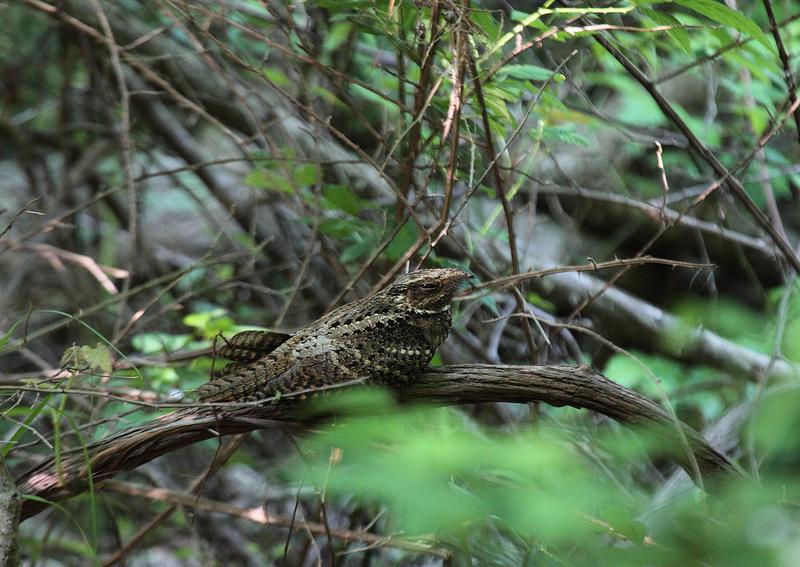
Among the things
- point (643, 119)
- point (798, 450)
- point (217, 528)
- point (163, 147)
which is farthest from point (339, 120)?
point (798, 450)

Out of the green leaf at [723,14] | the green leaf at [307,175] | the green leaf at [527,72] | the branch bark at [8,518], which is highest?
the green leaf at [723,14]

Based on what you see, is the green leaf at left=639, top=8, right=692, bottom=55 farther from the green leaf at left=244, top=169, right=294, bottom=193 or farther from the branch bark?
the branch bark

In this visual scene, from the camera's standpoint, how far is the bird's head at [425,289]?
8.01ft

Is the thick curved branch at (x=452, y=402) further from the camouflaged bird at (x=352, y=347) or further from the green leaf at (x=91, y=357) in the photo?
the green leaf at (x=91, y=357)

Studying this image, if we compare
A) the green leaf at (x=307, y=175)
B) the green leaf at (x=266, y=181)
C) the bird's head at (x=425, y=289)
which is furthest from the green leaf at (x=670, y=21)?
the green leaf at (x=266, y=181)

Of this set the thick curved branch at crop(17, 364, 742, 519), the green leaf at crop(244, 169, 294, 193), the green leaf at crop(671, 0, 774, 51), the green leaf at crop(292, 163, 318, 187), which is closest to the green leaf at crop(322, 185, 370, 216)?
the green leaf at crop(292, 163, 318, 187)

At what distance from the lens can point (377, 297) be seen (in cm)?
248

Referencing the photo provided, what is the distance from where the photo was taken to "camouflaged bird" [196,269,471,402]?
7.36 feet

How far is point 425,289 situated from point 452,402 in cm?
36

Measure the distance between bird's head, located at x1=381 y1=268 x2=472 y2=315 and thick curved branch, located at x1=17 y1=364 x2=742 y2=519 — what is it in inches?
10.3

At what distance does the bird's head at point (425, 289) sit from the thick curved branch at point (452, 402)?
0.26 m

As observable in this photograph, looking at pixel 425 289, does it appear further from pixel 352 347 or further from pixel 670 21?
pixel 670 21

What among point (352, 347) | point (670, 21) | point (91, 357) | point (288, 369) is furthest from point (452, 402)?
point (670, 21)

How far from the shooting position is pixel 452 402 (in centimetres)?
229
